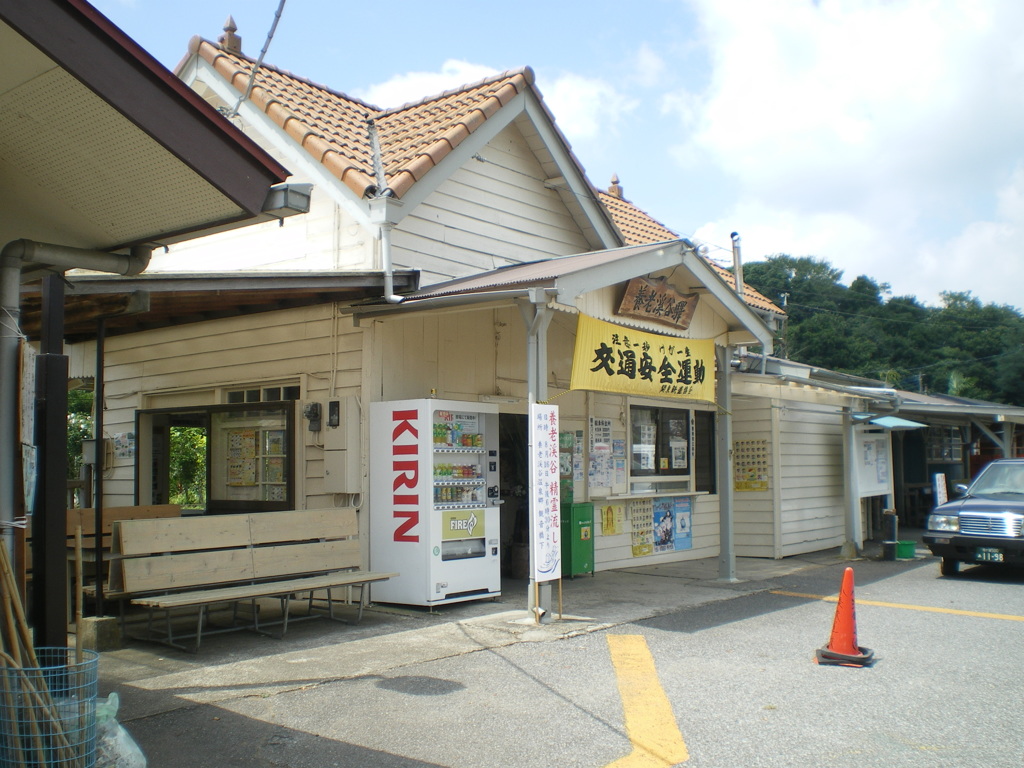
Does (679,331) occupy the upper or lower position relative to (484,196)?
lower

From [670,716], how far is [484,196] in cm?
742

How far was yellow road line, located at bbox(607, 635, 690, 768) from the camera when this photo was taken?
191 inches

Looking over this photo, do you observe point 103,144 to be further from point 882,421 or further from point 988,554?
point 882,421

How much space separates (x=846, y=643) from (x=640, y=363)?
11.8 ft


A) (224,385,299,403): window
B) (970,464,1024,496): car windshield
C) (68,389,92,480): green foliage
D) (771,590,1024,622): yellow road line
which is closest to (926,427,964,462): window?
(970,464,1024,496): car windshield

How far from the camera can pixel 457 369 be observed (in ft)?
33.4

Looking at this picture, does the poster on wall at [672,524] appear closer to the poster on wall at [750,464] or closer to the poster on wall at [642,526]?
the poster on wall at [642,526]

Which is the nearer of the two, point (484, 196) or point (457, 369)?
point (457, 369)

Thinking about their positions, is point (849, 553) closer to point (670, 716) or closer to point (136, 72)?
point (670, 716)

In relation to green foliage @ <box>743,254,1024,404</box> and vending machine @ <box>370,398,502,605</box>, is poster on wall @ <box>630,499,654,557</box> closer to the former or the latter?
vending machine @ <box>370,398,502,605</box>

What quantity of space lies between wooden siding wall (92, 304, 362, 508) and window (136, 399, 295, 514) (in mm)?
230

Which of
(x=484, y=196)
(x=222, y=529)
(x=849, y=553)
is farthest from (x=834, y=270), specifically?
(x=222, y=529)

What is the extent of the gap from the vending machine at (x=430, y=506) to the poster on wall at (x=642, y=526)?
3.80 metres

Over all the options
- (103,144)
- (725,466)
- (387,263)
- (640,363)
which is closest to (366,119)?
(387,263)
